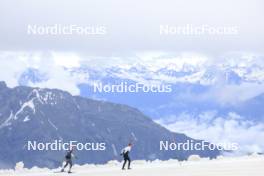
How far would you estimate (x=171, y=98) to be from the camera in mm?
35562

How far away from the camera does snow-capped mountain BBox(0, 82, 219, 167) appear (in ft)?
126

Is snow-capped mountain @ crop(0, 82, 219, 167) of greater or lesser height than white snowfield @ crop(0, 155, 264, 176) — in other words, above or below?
above

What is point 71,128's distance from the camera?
4678cm

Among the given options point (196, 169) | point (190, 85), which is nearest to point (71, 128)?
point (190, 85)

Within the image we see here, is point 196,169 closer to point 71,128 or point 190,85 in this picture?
point 190,85

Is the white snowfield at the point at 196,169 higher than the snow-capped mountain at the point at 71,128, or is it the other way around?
the snow-capped mountain at the point at 71,128

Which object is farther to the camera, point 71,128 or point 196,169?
point 71,128

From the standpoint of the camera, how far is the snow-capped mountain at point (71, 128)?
126 ft

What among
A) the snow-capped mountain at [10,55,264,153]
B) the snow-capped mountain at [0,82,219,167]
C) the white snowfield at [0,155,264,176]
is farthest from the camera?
the snow-capped mountain at [0,82,219,167]

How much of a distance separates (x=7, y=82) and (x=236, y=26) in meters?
11.9

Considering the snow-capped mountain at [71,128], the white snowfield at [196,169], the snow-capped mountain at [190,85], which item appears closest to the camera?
the white snowfield at [196,169]

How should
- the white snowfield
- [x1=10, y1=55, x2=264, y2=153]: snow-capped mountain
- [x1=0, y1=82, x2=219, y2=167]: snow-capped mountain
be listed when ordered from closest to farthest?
the white snowfield → [x1=10, y1=55, x2=264, y2=153]: snow-capped mountain → [x1=0, y1=82, x2=219, y2=167]: snow-capped mountain

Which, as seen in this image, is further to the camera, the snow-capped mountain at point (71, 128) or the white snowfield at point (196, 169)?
the snow-capped mountain at point (71, 128)

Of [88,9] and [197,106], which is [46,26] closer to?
[88,9]
